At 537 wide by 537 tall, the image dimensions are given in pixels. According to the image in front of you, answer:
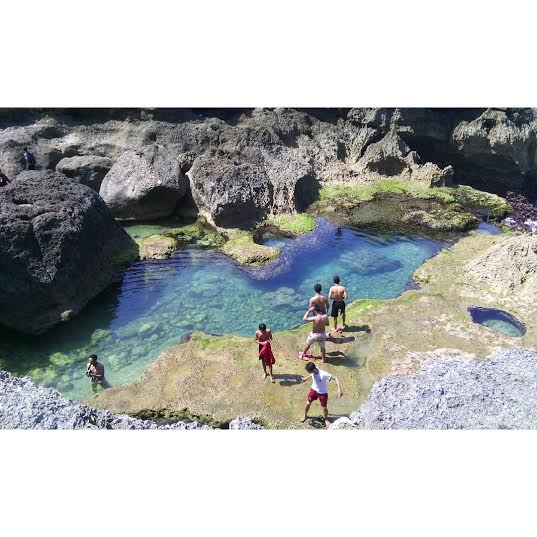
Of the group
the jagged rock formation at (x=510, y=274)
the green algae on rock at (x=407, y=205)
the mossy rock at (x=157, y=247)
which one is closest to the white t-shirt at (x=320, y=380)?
the jagged rock formation at (x=510, y=274)

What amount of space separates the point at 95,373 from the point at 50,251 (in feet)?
18.4

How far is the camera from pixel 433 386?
10992 millimetres

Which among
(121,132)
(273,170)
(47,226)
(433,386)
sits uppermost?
(121,132)

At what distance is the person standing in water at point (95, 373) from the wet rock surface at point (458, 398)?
283 inches

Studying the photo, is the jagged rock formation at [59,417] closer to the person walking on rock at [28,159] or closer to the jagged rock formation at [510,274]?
the jagged rock formation at [510,274]

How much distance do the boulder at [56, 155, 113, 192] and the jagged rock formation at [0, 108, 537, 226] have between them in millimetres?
116

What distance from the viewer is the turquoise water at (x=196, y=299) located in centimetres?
1377

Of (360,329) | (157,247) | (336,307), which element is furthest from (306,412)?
(157,247)

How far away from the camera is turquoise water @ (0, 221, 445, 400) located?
13.8m

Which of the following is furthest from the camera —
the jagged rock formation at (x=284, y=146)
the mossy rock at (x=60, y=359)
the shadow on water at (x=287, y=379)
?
the jagged rock formation at (x=284, y=146)

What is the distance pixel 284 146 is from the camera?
89.6ft

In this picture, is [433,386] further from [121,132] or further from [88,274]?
[121,132]

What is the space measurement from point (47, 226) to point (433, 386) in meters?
14.0

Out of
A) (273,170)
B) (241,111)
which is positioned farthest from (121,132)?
(273,170)
